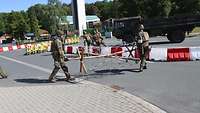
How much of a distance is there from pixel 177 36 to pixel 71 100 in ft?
82.5

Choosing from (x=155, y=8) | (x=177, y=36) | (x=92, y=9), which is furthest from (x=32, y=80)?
(x=92, y=9)

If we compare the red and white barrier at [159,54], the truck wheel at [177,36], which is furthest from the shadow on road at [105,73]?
the truck wheel at [177,36]

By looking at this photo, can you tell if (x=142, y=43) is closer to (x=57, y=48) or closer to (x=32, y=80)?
(x=57, y=48)

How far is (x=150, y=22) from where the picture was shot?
3659 centimetres

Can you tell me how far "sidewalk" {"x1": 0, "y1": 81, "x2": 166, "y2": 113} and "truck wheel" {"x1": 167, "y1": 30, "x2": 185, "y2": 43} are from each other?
71.0 ft

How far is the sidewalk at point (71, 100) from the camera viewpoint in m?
10.2

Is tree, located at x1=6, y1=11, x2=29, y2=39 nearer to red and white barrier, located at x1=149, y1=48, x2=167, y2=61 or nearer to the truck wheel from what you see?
the truck wheel

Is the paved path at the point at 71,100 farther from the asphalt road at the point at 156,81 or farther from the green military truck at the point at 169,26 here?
the green military truck at the point at 169,26

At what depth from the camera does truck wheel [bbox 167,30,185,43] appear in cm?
3565

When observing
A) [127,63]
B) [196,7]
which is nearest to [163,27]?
[127,63]

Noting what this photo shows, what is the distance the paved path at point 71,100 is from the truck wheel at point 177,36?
851 inches

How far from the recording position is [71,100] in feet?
38.2

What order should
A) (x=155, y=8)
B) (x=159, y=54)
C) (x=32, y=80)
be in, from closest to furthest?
(x=32, y=80)
(x=159, y=54)
(x=155, y=8)

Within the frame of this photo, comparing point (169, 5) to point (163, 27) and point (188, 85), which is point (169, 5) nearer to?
point (163, 27)
